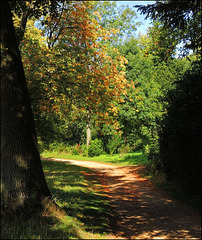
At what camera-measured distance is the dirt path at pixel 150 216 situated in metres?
5.15

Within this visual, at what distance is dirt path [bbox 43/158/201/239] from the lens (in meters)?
5.15

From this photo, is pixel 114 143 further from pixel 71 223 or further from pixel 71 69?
pixel 71 223

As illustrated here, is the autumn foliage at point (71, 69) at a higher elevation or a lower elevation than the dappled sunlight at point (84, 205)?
higher

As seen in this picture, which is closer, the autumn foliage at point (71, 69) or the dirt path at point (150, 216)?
the dirt path at point (150, 216)

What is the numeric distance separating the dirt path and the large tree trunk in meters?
2.30

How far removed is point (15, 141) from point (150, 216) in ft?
13.9

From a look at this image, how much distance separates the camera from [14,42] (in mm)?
5012

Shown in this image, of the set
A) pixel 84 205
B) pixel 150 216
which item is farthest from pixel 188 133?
pixel 84 205

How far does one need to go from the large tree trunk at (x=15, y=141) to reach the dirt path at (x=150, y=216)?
90.6 inches

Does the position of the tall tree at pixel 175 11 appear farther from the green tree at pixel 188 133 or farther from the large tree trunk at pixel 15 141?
the large tree trunk at pixel 15 141

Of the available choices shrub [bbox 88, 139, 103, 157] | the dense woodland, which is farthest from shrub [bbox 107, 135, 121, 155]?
the dense woodland

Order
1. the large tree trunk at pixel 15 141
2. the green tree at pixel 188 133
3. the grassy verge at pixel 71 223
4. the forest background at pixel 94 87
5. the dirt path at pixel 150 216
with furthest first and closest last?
the forest background at pixel 94 87 < the green tree at pixel 188 133 < the dirt path at pixel 150 216 < the large tree trunk at pixel 15 141 < the grassy verge at pixel 71 223

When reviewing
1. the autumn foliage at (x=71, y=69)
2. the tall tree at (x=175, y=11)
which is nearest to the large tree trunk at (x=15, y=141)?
the autumn foliage at (x=71, y=69)

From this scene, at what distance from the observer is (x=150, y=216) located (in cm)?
627
